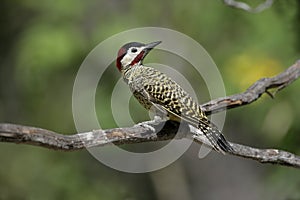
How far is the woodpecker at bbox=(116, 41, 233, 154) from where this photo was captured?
2.93m

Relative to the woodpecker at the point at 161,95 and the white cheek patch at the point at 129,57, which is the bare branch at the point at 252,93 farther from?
the white cheek patch at the point at 129,57

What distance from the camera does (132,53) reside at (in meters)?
3.29

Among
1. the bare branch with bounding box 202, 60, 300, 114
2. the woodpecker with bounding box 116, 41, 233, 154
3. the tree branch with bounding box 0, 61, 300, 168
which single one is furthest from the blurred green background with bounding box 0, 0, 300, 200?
the woodpecker with bounding box 116, 41, 233, 154

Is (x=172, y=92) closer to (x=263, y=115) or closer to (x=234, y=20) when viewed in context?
(x=263, y=115)

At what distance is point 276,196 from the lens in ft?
13.2

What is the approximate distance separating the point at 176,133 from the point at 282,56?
7.18ft

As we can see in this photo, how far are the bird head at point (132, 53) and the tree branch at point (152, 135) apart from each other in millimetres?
361

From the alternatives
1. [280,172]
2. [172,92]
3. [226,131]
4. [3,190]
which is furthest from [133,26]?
[172,92]

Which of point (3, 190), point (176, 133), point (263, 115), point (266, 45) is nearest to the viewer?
point (176, 133)

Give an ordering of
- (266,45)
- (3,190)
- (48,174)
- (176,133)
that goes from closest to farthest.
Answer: (176,133) < (266,45) < (3,190) < (48,174)

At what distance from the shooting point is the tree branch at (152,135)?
2.21 m

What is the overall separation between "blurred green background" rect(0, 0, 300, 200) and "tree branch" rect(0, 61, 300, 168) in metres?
1.38

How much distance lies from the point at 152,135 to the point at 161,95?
0.37 metres

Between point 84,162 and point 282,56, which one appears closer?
point 282,56
